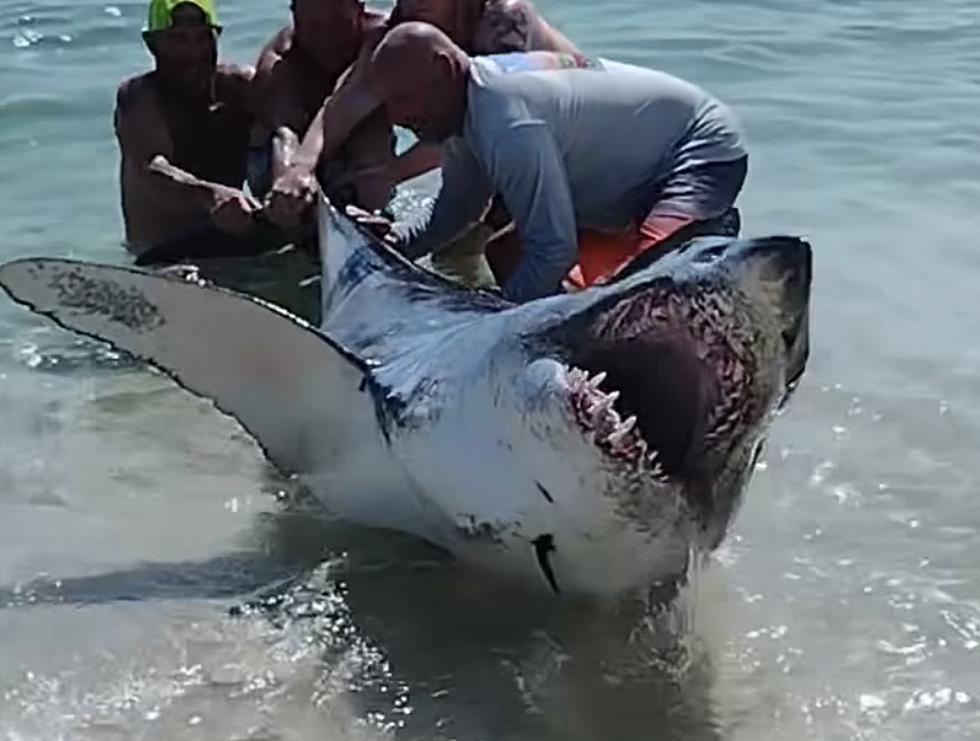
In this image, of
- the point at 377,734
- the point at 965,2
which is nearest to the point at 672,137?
the point at 377,734

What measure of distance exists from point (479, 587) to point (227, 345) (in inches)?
33.7

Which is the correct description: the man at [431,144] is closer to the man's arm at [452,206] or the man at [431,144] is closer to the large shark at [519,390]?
the man's arm at [452,206]

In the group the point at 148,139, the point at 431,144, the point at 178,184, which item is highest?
the point at 431,144

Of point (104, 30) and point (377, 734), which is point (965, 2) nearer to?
point (104, 30)

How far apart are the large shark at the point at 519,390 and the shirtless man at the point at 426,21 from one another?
117cm

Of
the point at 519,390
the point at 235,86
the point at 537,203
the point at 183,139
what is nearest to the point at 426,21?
the point at 235,86

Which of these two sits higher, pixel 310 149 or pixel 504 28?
pixel 504 28

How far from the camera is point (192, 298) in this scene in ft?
14.5

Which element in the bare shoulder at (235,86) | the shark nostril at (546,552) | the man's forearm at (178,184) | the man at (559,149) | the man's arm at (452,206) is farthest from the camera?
the bare shoulder at (235,86)

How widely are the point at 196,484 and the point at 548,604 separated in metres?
1.43

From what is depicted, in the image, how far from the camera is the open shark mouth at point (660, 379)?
3.60 m

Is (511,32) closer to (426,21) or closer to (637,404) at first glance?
(426,21)

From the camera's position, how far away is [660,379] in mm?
3686

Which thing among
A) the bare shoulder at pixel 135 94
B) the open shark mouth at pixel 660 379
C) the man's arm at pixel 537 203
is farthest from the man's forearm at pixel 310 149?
the open shark mouth at pixel 660 379
